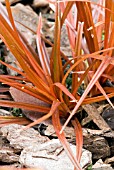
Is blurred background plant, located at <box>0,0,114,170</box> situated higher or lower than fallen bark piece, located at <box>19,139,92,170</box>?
higher

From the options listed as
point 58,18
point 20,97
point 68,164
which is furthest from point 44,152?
point 58,18

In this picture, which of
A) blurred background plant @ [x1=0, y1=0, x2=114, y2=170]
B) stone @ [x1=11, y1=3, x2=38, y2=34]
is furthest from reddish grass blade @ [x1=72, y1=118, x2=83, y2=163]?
stone @ [x1=11, y1=3, x2=38, y2=34]

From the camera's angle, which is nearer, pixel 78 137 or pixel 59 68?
pixel 78 137

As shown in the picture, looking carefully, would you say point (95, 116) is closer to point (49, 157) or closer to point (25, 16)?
point (49, 157)

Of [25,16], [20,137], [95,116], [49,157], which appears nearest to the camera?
[49,157]

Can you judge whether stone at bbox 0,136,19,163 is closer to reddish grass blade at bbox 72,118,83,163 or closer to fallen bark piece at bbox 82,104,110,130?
reddish grass blade at bbox 72,118,83,163

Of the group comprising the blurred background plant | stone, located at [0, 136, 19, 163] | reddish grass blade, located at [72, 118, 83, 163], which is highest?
the blurred background plant

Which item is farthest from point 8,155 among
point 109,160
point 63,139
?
point 109,160
